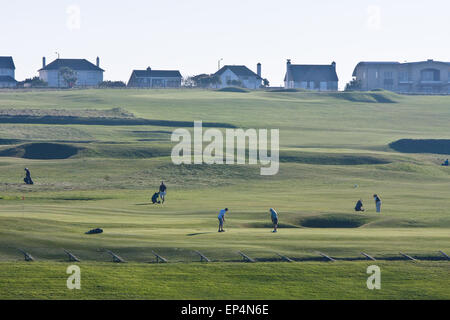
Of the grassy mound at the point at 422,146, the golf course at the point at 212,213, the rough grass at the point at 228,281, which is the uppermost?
the grassy mound at the point at 422,146

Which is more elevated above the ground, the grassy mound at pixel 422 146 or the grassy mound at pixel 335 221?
the grassy mound at pixel 422 146

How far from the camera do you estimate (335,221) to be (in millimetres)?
63750

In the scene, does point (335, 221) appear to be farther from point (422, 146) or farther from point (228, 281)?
point (422, 146)

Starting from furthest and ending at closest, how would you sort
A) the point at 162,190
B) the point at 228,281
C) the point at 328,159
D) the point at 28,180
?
the point at 328,159 < the point at 28,180 < the point at 162,190 < the point at 228,281

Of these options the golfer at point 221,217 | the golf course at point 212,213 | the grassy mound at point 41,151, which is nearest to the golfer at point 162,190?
the golf course at point 212,213

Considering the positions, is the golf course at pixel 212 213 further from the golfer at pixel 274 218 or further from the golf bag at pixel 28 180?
the golfer at pixel 274 218

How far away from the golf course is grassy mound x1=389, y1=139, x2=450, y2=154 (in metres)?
0.33

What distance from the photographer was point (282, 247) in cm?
5088

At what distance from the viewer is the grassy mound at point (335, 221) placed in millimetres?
62906

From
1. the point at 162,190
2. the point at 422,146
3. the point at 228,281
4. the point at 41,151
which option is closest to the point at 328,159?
the point at 422,146

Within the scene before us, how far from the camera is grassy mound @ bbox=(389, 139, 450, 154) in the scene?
408 ft

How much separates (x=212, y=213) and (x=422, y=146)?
67.6 metres

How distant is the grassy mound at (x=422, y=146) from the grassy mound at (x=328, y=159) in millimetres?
17601
